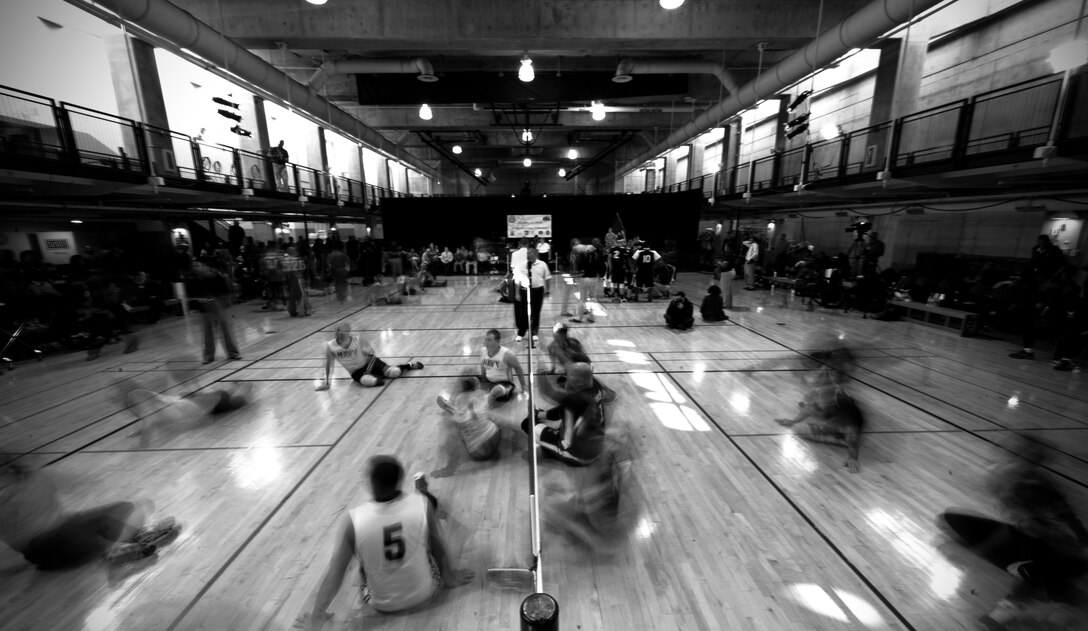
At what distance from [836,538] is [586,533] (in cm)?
188

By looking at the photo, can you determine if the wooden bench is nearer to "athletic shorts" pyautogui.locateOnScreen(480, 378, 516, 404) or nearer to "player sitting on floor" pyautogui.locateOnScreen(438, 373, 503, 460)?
"athletic shorts" pyautogui.locateOnScreen(480, 378, 516, 404)

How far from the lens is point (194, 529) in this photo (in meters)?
3.29

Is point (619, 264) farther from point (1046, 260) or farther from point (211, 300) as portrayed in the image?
point (211, 300)

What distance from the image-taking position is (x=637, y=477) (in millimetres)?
3951

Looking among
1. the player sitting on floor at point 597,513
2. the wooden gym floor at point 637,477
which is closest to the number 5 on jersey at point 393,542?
the wooden gym floor at point 637,477

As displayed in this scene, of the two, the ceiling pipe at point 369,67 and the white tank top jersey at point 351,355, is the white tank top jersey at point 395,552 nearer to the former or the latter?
the white tank top jersey at point 351,355

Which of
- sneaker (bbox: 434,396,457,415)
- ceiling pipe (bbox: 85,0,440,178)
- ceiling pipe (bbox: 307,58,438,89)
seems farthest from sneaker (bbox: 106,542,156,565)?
ceiling pipe (bbox: 307,58,438,89)

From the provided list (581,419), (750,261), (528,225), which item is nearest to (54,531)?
(581,419)

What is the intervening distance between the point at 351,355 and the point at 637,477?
438 centimetres

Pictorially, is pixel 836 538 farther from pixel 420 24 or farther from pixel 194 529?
pixel 420 24

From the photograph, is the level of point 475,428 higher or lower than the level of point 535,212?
lower

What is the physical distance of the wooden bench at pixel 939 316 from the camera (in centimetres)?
873

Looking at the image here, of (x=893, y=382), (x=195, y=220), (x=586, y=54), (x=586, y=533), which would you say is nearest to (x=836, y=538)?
(x=586, y=533)

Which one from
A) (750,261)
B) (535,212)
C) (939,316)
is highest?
(535,212)
